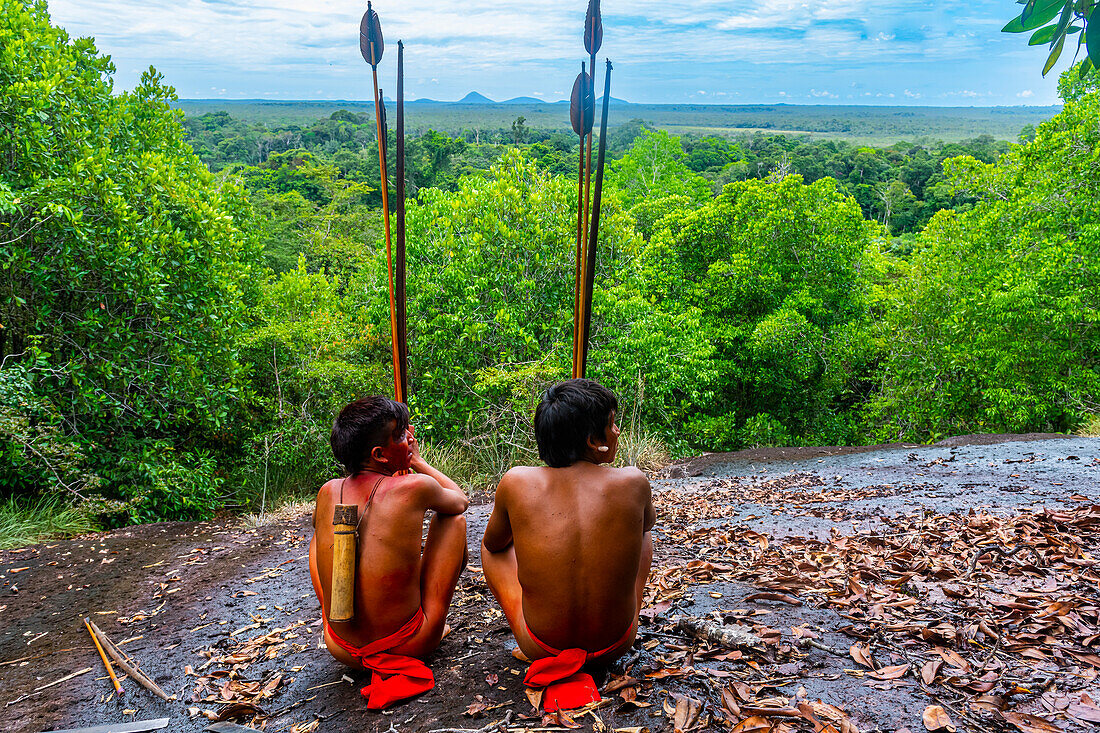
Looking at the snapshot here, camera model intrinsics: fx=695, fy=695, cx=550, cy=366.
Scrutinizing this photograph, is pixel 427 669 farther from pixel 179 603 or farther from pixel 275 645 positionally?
pixel 179 603

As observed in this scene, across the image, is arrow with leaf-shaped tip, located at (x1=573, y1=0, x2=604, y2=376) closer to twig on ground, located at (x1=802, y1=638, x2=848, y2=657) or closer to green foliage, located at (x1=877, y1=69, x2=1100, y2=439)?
twig on ground, located at (x1=802, y1=638, x2=848, y2=657)

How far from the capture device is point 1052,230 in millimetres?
13883

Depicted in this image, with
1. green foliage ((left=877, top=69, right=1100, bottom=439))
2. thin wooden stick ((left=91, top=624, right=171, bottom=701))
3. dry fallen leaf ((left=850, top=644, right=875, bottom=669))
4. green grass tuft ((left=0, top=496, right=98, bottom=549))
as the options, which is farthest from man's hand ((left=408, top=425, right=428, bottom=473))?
green foliage ((left=877, top=69, right=1100, bottom=439))

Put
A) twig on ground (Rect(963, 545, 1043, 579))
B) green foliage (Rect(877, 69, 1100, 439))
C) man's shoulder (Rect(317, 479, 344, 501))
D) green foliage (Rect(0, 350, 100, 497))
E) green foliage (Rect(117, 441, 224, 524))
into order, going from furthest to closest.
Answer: green foliage (Rect(877, 69, 1100, 439)) → green foliage (Rect(117, 441, 224, 524)) → green foliage (Rect(0, 350, 100, 497)) → twig on ground (Rect(963, 545, 1043, 579)) → man's shoulder (Rect(317, 479, 344, 501))

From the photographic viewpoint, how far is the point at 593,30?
318 cm

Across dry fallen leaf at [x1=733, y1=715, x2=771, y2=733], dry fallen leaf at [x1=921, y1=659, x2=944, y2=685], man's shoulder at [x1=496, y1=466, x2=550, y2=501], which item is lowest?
dry fallen leaf at [x1=733, y1=715, x2=771, y2=733]

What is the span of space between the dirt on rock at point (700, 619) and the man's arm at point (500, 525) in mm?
527

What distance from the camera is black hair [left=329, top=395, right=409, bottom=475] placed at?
8.80 ft

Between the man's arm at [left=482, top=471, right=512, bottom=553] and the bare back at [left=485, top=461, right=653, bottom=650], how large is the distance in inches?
0.7

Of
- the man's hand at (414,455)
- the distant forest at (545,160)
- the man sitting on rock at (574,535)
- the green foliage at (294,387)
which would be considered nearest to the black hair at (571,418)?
the man sitting on rock at (574,535)

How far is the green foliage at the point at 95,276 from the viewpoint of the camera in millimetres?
6980

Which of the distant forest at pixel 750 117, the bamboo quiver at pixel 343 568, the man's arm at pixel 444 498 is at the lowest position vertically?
the bamboo quiver at pixel 343 568

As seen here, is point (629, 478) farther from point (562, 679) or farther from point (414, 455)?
point (414, 455)

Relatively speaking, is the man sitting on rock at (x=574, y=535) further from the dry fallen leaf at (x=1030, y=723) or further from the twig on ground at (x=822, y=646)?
the dry fallen leaf at (x=1030, y=723)
